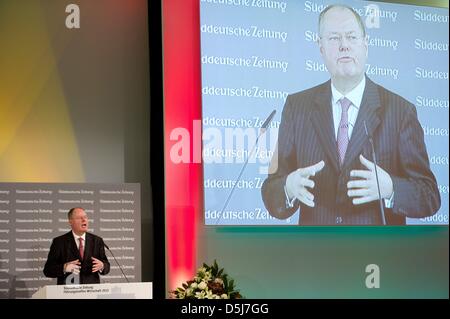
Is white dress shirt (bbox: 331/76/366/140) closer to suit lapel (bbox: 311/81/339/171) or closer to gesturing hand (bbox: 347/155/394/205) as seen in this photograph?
suit lapel (bbox: 311/81/339/171)

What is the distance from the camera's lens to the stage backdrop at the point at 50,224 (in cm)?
394

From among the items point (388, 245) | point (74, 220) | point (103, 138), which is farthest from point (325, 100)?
point (74, 220)

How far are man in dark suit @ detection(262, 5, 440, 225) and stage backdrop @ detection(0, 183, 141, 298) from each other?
3.02 feet

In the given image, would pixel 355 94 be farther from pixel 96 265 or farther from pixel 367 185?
pixel 96 265

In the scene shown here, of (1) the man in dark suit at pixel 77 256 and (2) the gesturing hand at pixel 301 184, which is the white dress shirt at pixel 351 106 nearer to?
(2) the gesturing hand at pixel 301 184

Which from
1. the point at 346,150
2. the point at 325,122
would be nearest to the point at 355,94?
the point at 325,122


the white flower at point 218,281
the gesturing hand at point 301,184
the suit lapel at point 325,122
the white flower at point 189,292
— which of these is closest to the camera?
the white flower at point 189,292

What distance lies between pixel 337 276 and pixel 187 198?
118 centimetres

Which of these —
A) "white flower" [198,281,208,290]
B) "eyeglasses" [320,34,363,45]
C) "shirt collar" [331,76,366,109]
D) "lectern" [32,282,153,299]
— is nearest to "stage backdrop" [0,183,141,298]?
"lectern" [32,282,153,299]

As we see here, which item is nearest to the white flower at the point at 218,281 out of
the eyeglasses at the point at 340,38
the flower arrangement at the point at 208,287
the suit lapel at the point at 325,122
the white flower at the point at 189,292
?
the flower arrangement at the point at 208,287

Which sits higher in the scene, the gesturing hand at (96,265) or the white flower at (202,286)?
the gesturing hand at (96,265)

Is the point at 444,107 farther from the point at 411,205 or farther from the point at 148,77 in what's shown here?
the point at 148,77

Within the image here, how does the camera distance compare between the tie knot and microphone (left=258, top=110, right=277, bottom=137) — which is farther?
the tie knot

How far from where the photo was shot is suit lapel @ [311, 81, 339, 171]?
179 inches
